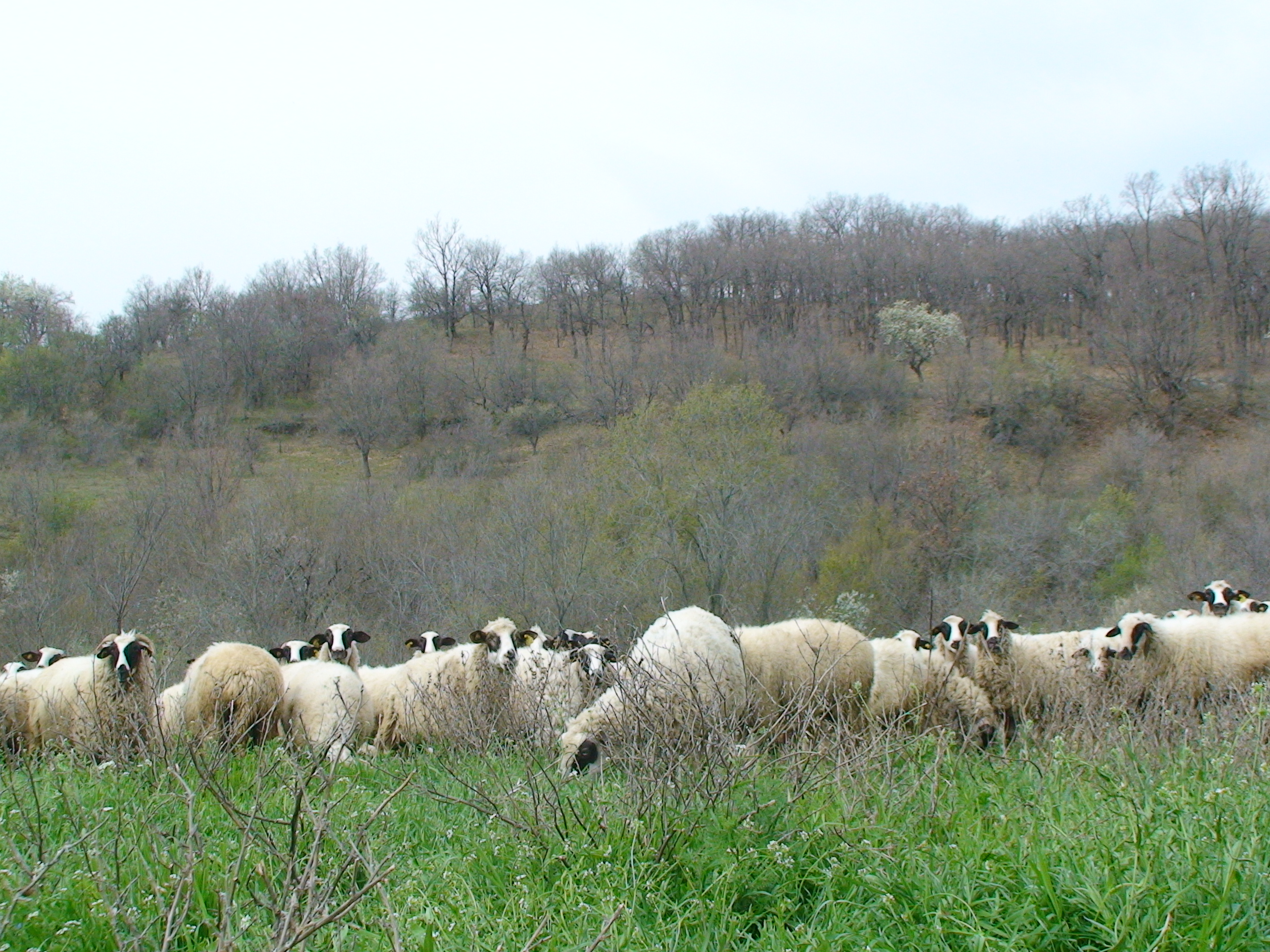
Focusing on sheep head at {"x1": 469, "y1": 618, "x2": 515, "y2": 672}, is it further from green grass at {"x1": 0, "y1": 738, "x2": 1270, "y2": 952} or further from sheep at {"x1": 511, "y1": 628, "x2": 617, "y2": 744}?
green grass at {"x1": 0, "y1": 738, "x2": 1270, "y2": 952}

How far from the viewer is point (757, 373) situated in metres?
52.5

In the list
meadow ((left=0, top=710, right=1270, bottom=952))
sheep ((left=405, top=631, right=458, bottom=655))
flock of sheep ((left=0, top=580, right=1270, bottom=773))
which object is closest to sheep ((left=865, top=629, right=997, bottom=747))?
flock of sheep ((left=0, top=580, right=1270, bottom=773))

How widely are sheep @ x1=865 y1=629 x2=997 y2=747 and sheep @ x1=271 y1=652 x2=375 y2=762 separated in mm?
5248

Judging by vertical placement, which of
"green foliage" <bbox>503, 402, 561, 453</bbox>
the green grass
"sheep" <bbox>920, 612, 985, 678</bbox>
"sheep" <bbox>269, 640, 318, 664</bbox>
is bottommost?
"sheep" <bbox>920, 612, 985, 678</bbox>

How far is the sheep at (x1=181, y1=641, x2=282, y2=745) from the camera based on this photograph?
26.8 ft

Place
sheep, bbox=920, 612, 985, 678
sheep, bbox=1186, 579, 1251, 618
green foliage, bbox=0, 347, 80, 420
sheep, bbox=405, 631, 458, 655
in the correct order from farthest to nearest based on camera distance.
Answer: green foliage, bbox=0, 347, 80, 420, sheep, bbox=1186, 579, 1251, 618, sheep, bbox=405, 631, 458, 655, sheep, bbox=920, 612, 985, 678

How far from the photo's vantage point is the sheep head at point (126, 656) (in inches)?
340

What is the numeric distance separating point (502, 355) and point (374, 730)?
4937 centimetres

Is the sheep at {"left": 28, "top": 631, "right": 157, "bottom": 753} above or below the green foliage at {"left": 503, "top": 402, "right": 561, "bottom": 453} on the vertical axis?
below

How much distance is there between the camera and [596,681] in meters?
9.16

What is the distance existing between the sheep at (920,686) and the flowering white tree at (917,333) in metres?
49.3

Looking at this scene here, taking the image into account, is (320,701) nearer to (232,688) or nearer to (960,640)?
(232,688)

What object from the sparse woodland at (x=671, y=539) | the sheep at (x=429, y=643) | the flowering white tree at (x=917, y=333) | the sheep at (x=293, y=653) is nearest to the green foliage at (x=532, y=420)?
the sparse woodland at (x=671, y=539)

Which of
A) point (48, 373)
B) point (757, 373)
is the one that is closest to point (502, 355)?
point (757, 373)
